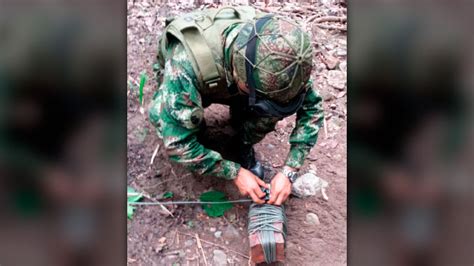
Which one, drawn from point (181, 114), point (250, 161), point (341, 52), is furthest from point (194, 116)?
point (341, 52)

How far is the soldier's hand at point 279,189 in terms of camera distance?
1.40m

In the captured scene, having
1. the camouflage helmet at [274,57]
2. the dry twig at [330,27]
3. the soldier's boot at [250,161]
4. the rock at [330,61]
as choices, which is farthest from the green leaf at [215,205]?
the dry twig at [330,27]

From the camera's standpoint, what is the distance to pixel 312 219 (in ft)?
5.15

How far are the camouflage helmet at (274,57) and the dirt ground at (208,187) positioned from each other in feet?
1.74

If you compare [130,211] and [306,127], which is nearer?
[306,127]

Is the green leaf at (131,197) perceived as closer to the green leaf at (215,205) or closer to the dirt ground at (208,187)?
the dirt ground at (208,187)

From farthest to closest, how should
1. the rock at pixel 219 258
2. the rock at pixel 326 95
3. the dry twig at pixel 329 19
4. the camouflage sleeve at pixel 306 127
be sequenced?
the dry twig at pixel 329 19, the rock at pixel 326 95, the rock at pixel 219 258, the camouflage sleeve at pixel 306 127

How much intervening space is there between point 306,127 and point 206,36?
0.39m

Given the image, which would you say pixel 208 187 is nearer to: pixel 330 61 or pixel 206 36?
pixel 206 36

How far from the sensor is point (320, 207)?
159cm
